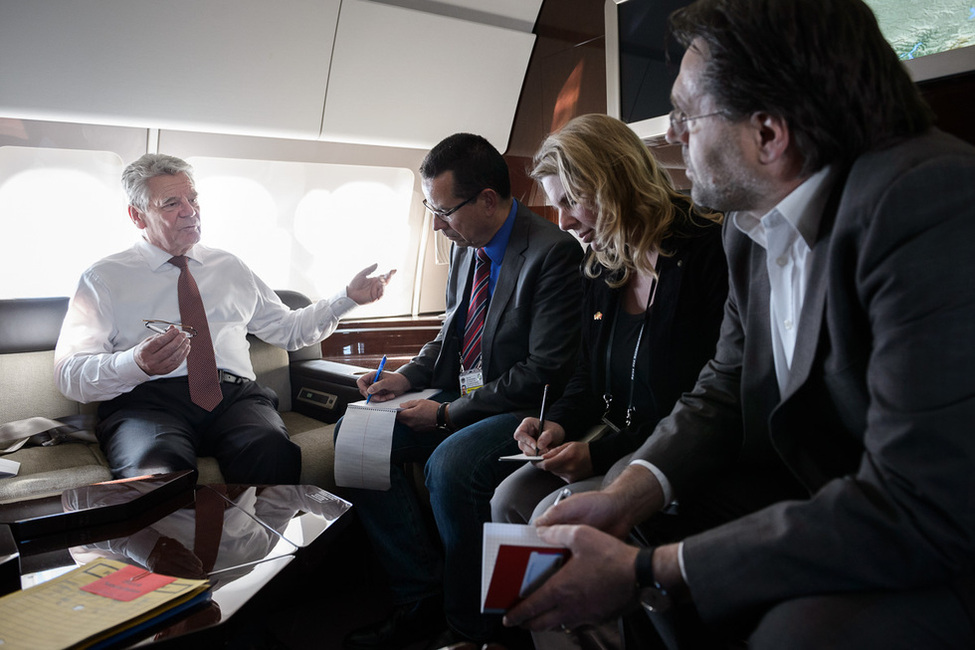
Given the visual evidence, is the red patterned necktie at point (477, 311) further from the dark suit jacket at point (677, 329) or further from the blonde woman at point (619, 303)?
the dark suit jacket at point (677, 329)

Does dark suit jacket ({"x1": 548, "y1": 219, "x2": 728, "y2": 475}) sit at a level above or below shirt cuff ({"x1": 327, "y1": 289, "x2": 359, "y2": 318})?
above

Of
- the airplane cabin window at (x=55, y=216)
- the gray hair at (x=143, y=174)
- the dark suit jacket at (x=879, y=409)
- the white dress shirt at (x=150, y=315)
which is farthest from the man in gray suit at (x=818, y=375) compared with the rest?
the airplane cabin window at (x=55, y=216)

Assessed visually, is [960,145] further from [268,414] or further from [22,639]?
[268,414]

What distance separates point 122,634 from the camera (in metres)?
1.11

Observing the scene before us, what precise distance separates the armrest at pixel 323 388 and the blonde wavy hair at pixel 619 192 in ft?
4.64

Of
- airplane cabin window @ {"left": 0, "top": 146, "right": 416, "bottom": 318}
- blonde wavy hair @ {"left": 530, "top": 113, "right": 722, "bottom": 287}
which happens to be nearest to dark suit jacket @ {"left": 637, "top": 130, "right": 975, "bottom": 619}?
blonde wavy hair @ {"left": 530, "top": 113, "right": 722, "bottom": 287}

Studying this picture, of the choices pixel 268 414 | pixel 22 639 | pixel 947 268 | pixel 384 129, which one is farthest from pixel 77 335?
pixel 947 268

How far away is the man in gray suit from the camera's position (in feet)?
2.97

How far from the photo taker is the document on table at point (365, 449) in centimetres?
232

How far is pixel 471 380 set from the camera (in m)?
2.61

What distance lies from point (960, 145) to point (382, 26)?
11.5 ft

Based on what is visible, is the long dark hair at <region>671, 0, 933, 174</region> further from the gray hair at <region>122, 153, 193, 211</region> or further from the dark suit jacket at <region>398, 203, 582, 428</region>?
the gray hair at <region>122, 153, 193, 211</region>

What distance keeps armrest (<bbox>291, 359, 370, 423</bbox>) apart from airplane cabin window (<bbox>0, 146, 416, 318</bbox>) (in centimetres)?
140

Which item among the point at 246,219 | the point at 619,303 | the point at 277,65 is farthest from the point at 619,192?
the point at 246,219
